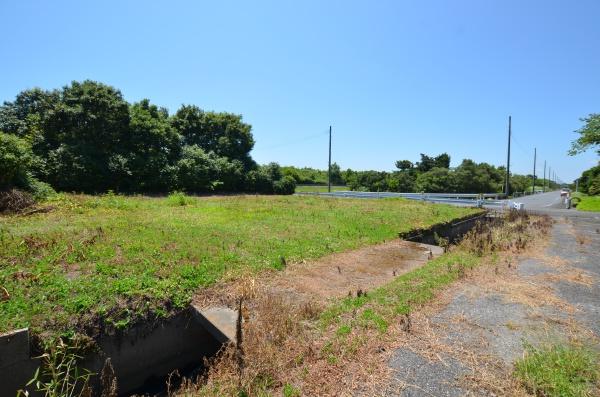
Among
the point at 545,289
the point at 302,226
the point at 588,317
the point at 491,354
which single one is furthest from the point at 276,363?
the point at 302,226

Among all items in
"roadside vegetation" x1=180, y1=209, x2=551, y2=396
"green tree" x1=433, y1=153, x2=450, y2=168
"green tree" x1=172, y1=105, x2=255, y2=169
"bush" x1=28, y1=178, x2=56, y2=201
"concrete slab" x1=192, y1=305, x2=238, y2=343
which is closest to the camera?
"roadside vegetation" x1=180, y1=209, x2=551, y2=396

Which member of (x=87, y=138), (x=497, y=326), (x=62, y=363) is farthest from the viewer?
(x=87, y=138)

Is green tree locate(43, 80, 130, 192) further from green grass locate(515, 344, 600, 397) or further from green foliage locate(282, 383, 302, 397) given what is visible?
green grass locate(515, 344, 600, 397)

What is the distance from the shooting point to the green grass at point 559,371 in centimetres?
277

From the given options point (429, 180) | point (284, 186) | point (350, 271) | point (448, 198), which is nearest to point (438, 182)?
point (429, 180)

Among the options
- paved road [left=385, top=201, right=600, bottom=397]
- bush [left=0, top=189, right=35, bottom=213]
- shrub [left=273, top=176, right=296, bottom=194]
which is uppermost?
shrub [left=273, top=176, right=296, bottom=194]

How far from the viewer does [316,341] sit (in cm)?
375

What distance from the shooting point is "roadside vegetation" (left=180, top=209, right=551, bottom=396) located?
9.99ft

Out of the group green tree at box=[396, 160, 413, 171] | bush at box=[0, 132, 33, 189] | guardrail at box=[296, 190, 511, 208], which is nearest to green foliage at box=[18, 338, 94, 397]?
bush at box=[0, 132, 33, 189]

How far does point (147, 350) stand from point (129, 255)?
7.33 ft

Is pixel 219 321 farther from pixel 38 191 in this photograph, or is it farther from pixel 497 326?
pixel 38 191

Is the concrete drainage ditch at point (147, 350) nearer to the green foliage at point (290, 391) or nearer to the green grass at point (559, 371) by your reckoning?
the green foliage at point (290, 391)

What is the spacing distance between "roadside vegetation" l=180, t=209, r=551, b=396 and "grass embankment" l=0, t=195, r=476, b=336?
1181 millimetres

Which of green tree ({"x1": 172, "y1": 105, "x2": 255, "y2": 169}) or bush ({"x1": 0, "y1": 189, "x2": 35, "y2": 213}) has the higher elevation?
green tree ({"x1": 172, "y1": 105, "x2": 255, "y2": 169})
